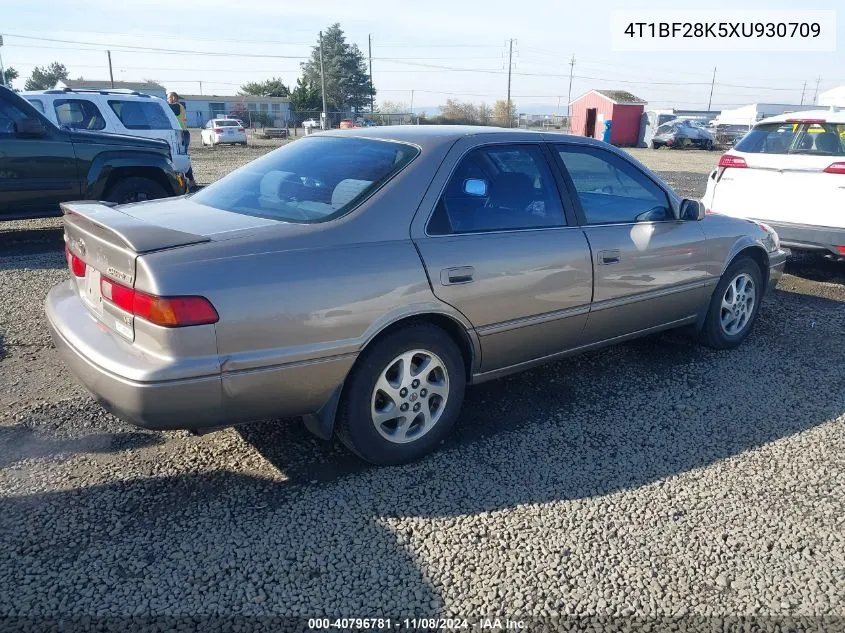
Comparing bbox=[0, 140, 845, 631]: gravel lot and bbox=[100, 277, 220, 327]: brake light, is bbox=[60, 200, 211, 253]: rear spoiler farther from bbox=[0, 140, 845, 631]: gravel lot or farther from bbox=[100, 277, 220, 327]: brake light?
bbox=[0, 140, 845, 631]: gravel lot

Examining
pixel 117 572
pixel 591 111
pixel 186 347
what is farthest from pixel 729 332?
pixel 591 111

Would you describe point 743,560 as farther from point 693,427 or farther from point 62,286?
point 62,286

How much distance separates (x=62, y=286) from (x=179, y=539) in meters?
1.67

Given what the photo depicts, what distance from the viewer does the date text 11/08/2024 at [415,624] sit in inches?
90.1

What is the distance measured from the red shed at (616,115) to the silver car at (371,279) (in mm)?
40072

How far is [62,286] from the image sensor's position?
11.7ft

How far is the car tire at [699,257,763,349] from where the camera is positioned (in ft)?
15.7

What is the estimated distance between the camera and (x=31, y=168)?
745cm

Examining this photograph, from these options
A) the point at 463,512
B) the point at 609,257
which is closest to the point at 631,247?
the point at 609,257

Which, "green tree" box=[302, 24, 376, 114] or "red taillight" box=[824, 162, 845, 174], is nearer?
"red taillight" box=[824, 162, 845, 174]

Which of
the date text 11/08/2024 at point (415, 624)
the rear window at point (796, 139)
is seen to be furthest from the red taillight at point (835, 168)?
the date text 11/08/2024 at point (415, 624)

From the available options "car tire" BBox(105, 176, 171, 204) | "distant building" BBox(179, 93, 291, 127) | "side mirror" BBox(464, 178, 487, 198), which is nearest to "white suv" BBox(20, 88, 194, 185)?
"car tire" BBox(105, 176, 171, 204)

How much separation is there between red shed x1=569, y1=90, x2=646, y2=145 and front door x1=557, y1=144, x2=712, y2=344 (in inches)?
1555

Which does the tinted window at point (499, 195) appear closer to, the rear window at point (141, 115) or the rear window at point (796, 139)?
the rear window at point (796, 139)
